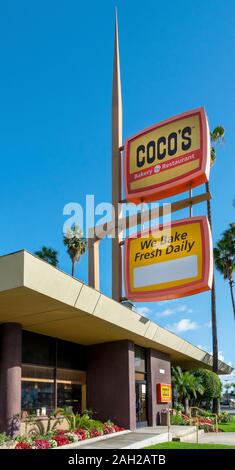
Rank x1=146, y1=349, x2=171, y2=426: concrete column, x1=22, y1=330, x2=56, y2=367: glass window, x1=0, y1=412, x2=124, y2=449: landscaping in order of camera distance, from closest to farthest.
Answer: x1=0, y1=412, x2=124, y2=449: landscaping < x1=22, y1=330, x2=56, y2=367: glass window < x1=146, y1=349, x2=171, y2=426: concrete column

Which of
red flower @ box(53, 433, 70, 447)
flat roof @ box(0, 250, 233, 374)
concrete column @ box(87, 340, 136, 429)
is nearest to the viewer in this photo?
flat roof @ box(0, 250, 233, 374)

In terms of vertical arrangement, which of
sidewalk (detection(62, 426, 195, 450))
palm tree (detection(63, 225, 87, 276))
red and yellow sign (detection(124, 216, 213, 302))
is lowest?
sidewalk (detection(62, 426, 195, 450))

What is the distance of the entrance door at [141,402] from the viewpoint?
83.9 feet

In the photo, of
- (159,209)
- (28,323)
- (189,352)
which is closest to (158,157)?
(159,209)

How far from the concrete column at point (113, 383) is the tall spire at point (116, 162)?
6947 millimetres

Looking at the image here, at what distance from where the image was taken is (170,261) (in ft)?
52.5

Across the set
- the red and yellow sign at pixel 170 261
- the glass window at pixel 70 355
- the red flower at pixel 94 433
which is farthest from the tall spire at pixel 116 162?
the glass window at pixel 70 355

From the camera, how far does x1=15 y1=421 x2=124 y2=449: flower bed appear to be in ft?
52.7

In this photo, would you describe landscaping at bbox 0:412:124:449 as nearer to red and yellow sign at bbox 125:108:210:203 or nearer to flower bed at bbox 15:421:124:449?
flower bed at bbox 15:421:124:449

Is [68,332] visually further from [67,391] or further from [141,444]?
[141,444]

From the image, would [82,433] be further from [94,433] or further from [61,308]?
[61,308]

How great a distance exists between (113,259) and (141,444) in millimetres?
6710

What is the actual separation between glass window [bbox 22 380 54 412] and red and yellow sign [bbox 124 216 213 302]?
6.19 meters

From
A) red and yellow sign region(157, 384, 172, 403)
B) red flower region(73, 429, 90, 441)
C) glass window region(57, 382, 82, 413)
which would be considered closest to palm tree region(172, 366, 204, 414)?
red and yellow sign region(157, 384, 172, 403)
